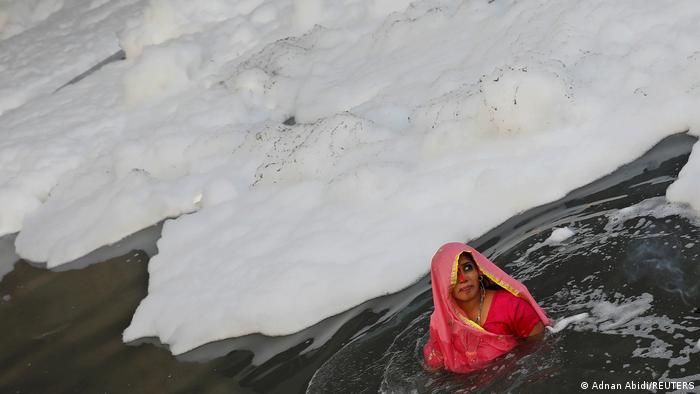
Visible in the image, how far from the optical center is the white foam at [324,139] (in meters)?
5.40

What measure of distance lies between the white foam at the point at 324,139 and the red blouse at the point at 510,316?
253mm

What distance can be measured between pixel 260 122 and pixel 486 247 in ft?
11.2

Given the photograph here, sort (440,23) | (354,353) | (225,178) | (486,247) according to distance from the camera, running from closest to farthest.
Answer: (354,353) < (486,247) < (225,178) < (440,23)

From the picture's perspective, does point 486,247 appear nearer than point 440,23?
Yes

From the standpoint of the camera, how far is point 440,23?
319 inches

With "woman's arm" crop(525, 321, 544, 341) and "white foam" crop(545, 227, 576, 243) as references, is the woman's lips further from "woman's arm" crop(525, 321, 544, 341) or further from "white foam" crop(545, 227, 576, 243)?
"white foam" crop(545, 227, 576, 243)

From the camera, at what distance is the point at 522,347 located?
4.15m

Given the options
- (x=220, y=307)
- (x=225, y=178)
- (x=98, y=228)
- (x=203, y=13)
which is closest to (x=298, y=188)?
(x=225, y=178)

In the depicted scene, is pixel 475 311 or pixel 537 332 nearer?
pixel 537 332

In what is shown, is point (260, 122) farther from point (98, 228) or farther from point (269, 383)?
Result: point (269, 383)

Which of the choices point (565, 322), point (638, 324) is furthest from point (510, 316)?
point (638, 324)

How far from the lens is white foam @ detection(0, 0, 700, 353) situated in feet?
17.7

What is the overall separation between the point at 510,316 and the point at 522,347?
15 cm

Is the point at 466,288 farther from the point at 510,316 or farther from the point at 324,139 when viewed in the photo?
the point at 324,139
